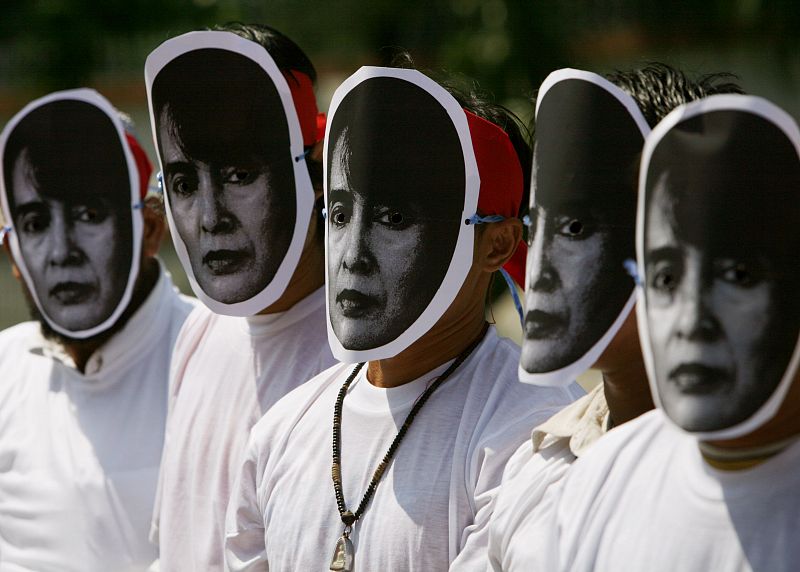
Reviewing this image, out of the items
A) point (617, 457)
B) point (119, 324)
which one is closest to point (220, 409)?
point (119, 324)

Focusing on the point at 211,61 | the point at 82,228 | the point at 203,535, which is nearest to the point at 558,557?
the point at 203,535

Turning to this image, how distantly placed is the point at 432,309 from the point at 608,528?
26.7 inches

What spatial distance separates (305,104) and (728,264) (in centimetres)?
151

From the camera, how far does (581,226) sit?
7.01 ft

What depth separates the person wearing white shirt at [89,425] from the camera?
3.58 meters

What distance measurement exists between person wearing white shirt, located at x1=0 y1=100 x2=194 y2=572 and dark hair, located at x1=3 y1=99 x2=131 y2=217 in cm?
1

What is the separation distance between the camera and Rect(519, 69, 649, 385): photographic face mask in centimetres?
212

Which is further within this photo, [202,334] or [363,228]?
[202,334]

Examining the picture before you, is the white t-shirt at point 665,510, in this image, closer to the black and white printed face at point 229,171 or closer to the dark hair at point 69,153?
the black and white printed face at point 229,171

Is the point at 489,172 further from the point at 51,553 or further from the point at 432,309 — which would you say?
the point at 51,553

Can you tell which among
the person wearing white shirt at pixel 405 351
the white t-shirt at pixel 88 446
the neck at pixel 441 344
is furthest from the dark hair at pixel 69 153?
the neck at pixel 441 344

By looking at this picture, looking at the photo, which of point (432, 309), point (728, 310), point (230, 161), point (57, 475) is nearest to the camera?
point (728, 310)

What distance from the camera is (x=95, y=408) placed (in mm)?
3750

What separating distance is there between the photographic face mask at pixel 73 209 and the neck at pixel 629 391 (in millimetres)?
1688
